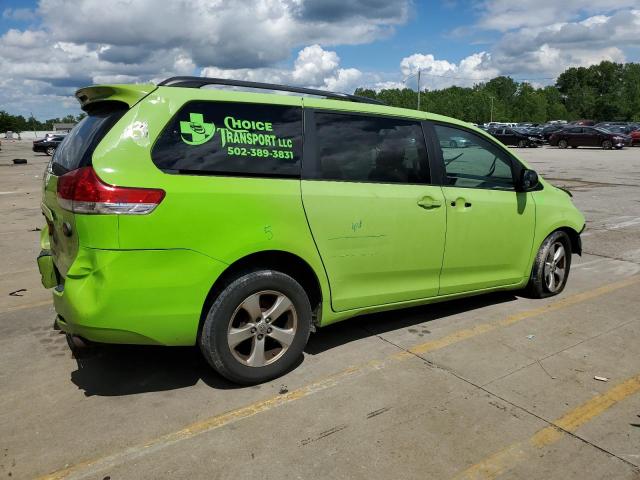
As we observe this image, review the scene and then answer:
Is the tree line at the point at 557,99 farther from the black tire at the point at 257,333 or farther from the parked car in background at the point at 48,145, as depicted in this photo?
the black tire at the point at 257,333

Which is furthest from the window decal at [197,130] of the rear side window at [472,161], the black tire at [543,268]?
the black tire at [543,268]

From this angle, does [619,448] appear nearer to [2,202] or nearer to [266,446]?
[266,446]

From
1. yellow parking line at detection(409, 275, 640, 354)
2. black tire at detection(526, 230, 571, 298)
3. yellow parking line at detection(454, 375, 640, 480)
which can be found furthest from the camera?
black tire at detection(526, 230, 571, 298)

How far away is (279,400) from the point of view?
3.27 meters

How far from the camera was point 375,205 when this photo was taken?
3.73m

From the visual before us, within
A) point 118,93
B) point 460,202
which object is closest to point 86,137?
point 118,93

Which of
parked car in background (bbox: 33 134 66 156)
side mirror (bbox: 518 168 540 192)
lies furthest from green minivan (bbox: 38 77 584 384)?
parked car in background (bbox: 33 134 66 156)

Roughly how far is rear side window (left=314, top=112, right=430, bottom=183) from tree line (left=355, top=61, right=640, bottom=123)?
4690 inches

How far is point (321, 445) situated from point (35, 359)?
2.28 metres

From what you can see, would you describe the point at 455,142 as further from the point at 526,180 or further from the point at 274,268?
the point at 274,268

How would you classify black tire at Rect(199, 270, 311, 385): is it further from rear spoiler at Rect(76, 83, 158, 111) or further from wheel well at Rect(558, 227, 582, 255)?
wheel well at Rect(558, 227, 582, 255)

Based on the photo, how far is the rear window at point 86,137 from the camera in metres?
3.04

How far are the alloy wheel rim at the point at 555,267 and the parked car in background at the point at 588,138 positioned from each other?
116 ft

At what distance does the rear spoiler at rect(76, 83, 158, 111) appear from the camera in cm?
313
